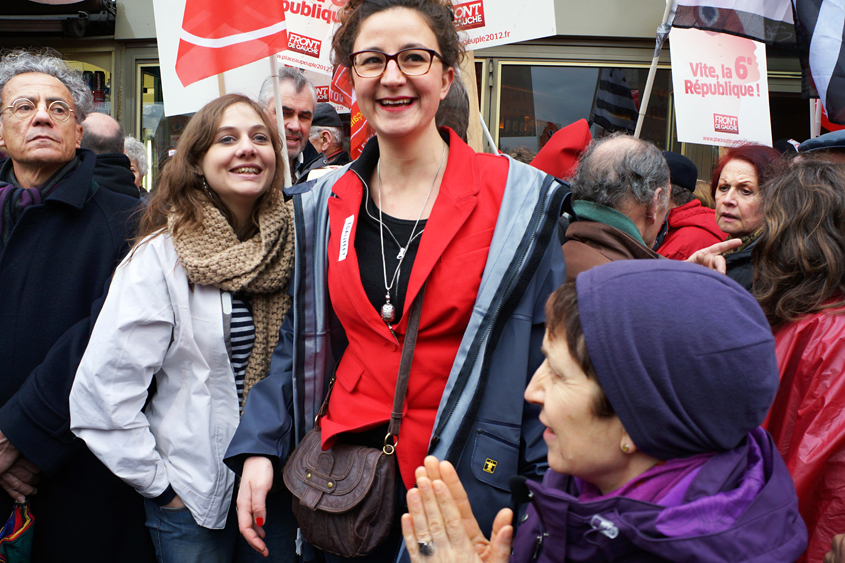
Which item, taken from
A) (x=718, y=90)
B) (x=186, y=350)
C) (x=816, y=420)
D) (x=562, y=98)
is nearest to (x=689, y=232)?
(x=718, y=90)

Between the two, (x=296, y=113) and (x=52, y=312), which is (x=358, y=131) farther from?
(x=52, y=312)

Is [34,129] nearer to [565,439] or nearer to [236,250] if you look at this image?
[236,250]

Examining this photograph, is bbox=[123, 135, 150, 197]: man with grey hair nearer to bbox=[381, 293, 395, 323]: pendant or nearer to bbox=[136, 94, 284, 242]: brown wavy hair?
bbox=[136, 94, 284, 242]: brown wavy hair

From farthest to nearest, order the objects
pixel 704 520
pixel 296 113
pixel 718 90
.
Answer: pixel 718 90, pixel 296 113, pixel 704 520

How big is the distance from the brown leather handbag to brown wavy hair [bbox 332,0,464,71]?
671mm

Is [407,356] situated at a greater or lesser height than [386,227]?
lesser

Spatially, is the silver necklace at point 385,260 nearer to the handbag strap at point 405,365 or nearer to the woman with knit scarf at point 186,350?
the handbag strap at point 405,365

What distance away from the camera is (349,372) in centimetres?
170

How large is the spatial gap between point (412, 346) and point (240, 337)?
2.18ft

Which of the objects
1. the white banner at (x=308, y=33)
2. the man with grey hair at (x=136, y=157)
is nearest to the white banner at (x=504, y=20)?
the white banner at (x=308, y=33)

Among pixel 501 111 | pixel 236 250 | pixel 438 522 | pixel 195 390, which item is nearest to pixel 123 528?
pixel 195 390

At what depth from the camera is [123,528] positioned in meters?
2.12

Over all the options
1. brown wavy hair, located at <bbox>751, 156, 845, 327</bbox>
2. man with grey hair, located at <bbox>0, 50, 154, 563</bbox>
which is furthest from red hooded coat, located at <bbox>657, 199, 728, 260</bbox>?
man with grey hair, located at <bbox>0, 50, 154, 563</bbox>

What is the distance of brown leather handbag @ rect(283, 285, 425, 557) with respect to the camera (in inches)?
60.3
